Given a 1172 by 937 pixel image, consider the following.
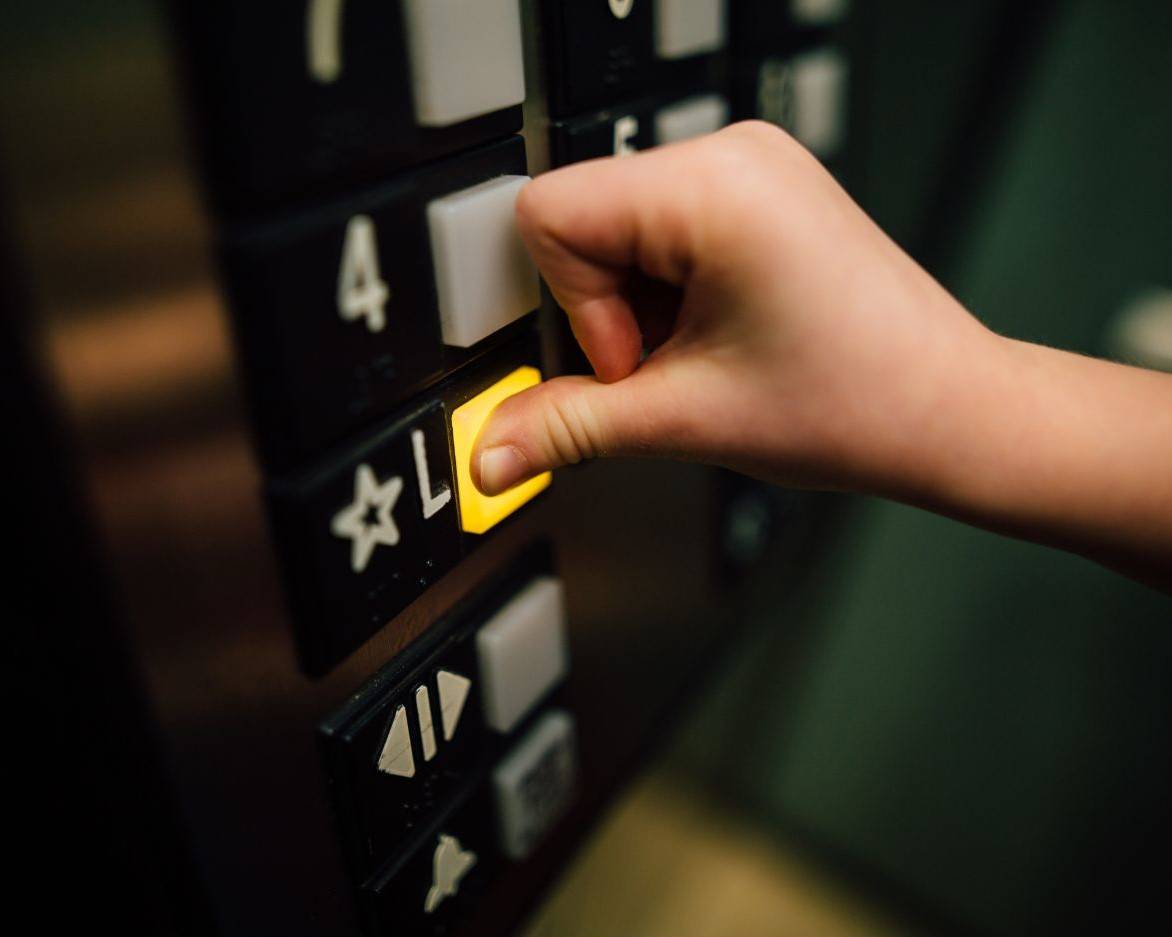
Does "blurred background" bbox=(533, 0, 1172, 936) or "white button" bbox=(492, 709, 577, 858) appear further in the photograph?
"blurred background" bbox=(533, 0, 1172, 936)

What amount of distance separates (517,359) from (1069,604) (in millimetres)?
532

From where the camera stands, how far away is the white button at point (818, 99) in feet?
1.78

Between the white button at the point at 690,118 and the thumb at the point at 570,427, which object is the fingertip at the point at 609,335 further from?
the white button at the point at 690,118

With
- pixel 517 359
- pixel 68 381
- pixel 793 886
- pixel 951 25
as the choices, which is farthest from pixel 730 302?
pixel 793 886

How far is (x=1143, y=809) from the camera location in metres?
0.71

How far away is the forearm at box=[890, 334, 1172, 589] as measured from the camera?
0.33 m

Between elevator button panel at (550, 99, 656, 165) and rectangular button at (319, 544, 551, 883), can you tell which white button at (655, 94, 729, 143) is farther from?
rectangular button at (319, 544, 551, 883)

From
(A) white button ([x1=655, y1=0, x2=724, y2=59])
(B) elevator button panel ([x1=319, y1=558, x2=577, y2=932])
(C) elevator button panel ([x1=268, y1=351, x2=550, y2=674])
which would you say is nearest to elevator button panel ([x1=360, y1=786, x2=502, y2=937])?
(B) elevator button panel ([x1=319, y1=558, x2=577, y2=932])

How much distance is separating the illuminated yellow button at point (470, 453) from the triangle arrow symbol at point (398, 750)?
0.23 feet

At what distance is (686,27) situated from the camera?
0.42 metres

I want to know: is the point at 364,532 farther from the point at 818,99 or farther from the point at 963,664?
the point at 963,664

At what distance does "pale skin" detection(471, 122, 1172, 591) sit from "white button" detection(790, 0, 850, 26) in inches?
8.9

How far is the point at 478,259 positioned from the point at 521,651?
0.17 metres

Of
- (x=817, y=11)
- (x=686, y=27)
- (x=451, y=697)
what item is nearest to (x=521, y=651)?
(x=451, y=697)
